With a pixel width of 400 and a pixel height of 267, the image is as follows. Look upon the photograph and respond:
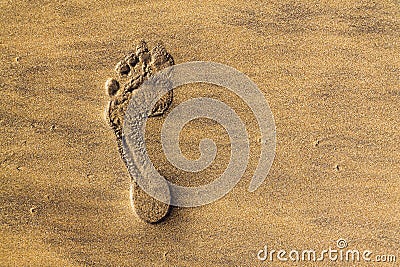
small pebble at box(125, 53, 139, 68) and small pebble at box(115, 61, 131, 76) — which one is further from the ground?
small pebble at box(125, 53, 139, 68)

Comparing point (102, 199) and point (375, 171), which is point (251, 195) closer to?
point (375, 171)

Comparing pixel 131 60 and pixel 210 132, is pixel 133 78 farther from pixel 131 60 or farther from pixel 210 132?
pixel 210 132

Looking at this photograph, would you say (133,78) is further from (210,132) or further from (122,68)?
(210,132)

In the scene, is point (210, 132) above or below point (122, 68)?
below

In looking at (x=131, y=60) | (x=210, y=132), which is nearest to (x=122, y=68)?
(x=131, y=60)

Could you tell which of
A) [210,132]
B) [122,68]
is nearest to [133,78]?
[122,68]

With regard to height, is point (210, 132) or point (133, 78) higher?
point (133, 78)

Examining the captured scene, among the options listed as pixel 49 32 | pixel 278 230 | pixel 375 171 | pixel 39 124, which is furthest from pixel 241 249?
pixel 49 32

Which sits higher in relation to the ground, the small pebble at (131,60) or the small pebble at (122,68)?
the small pebble at (131,60)
